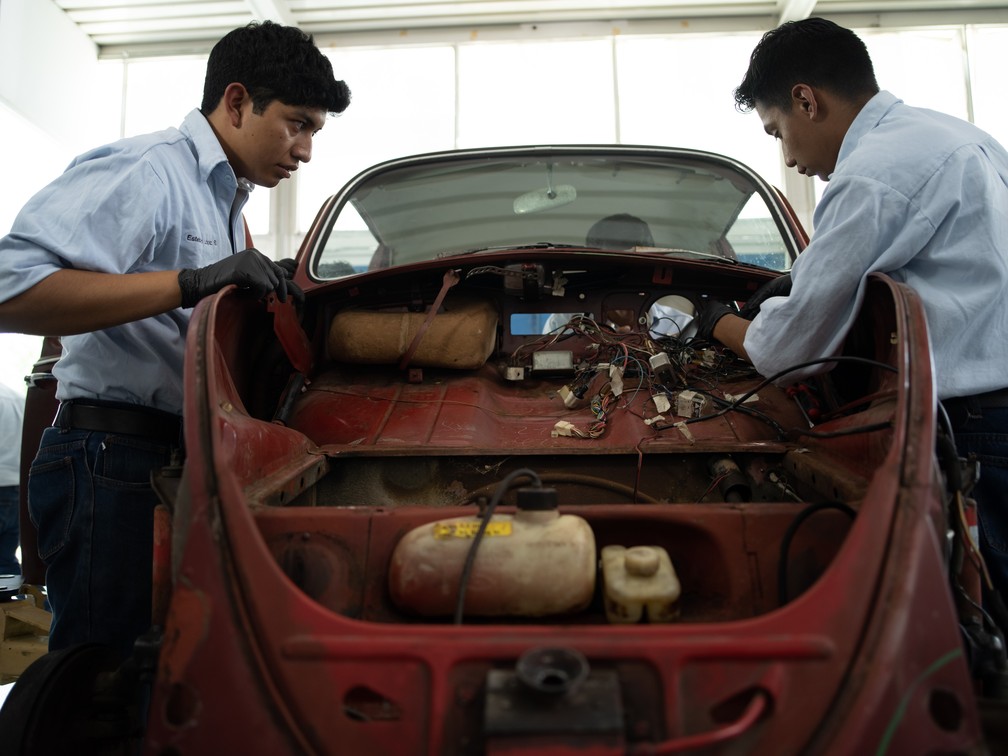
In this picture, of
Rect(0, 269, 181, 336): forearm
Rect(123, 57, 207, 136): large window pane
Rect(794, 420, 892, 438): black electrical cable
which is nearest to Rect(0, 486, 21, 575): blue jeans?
Rect(0, 269, 181, 336): forearm

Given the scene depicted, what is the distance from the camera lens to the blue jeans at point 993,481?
58.5 inches

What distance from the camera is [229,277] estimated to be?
151 cm

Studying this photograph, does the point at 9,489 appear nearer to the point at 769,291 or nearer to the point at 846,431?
the point at 769,291

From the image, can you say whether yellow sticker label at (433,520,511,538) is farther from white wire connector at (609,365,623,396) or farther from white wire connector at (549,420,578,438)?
white wire connector at (609,365,623,396)

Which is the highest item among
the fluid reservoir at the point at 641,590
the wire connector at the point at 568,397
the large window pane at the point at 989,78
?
the large window pane at the point at 989,78

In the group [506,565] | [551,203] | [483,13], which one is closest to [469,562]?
[506,565]

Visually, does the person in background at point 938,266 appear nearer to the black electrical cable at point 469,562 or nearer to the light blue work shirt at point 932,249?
the light blue work shirt at point 932,249

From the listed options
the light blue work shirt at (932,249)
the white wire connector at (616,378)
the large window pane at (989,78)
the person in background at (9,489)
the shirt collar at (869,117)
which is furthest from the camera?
the large window pane at (989,78)

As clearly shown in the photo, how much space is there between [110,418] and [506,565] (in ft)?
3.72

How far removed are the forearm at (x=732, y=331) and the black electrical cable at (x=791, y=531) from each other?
0.77m

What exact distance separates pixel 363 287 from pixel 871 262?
1.44 meters

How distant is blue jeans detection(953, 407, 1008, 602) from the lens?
1485 millimetres

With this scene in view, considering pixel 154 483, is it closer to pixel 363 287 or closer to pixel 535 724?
pixel 535 724

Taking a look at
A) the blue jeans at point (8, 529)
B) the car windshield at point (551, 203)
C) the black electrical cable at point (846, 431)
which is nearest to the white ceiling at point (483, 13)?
the car windshield at point (551, 203)
